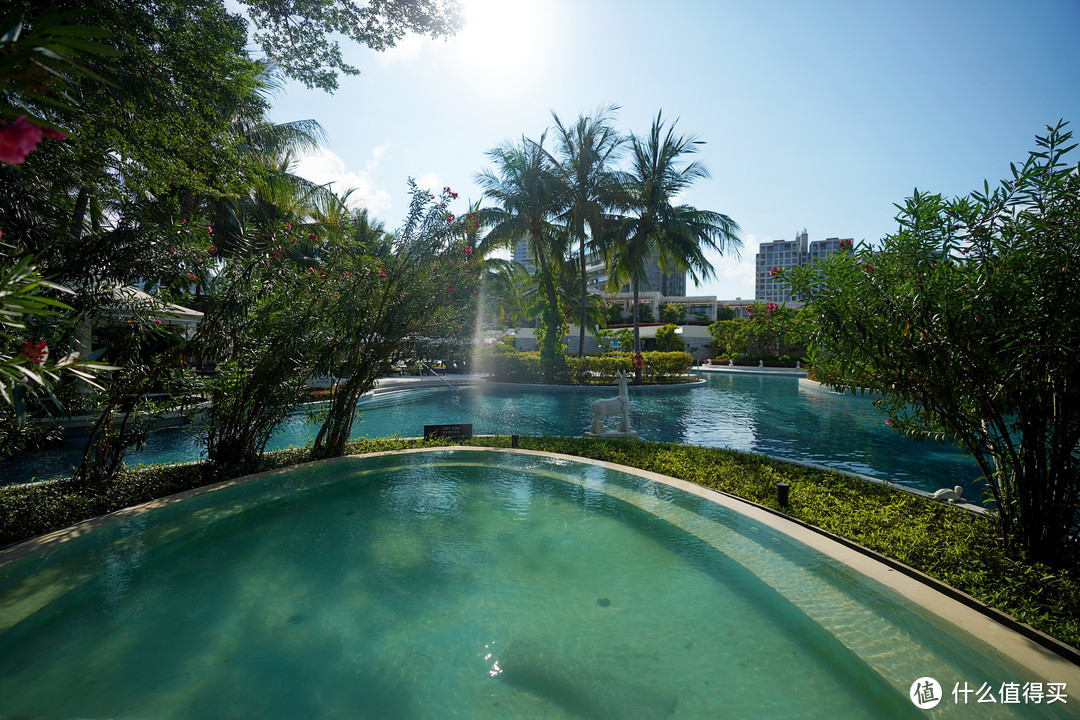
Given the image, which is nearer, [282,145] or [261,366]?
[261,366]

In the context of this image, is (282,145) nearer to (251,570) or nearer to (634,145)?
(634,145)

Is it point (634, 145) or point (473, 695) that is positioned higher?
point (634, 145)

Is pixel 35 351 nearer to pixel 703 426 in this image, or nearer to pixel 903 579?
pixel 903 579

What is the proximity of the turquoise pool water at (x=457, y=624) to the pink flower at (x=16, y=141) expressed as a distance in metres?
2.66

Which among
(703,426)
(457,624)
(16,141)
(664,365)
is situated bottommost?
(457,624)

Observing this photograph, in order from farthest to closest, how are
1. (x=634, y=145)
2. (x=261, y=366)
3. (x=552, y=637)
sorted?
(x=634, y=145) → (x=261, y=366) → (x=552, y=637)

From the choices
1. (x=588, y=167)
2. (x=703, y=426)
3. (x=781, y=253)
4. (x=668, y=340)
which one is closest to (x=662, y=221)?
(x=588, y=167)

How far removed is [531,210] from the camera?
18.5m

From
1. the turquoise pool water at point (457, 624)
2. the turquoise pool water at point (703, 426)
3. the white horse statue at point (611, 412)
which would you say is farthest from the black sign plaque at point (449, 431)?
the turquoise pool water at point (457, 624)

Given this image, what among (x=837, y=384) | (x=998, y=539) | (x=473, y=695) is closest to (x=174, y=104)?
(x=473, y=695)

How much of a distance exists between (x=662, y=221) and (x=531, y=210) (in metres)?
5.54

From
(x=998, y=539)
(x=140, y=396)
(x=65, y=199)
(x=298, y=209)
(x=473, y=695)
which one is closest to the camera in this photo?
(x=473, y=695)

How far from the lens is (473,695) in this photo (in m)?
2.51

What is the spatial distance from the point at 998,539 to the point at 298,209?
2089 centimetres
